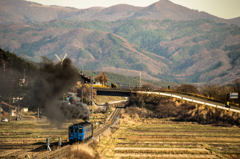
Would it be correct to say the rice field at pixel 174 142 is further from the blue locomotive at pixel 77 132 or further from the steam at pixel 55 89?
the steam at pixel 55 89

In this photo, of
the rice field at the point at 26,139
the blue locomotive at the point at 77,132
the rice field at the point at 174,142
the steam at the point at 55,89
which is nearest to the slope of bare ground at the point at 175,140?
the rice field at the point at 174,142

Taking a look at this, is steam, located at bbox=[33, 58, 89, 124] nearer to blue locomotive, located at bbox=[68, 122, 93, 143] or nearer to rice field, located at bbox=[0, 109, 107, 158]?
rice field, located at bbox=[0, 109, 107, 158]

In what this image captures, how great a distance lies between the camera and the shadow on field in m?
119

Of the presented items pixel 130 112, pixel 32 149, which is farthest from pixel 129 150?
pixel 130 112

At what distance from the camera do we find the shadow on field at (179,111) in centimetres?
11906

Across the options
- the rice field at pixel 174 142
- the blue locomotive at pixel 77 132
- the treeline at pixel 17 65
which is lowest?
the rice field at pixel 174 142

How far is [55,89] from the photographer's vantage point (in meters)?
82.1

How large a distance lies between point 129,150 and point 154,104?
86.8 meters

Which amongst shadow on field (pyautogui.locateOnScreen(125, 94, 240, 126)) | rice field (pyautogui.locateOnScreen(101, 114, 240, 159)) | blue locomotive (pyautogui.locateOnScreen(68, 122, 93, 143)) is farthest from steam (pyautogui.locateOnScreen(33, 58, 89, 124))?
shadow on field (pyautogui.locateOnScreen(125, 94, 240, 126))

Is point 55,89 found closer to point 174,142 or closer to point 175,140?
point 174,142

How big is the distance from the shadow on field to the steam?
61.8 meters

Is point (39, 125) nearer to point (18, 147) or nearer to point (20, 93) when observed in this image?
point (20, 93)

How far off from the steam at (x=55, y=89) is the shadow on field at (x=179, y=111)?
6180 cm

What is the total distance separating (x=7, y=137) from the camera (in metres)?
90.1
